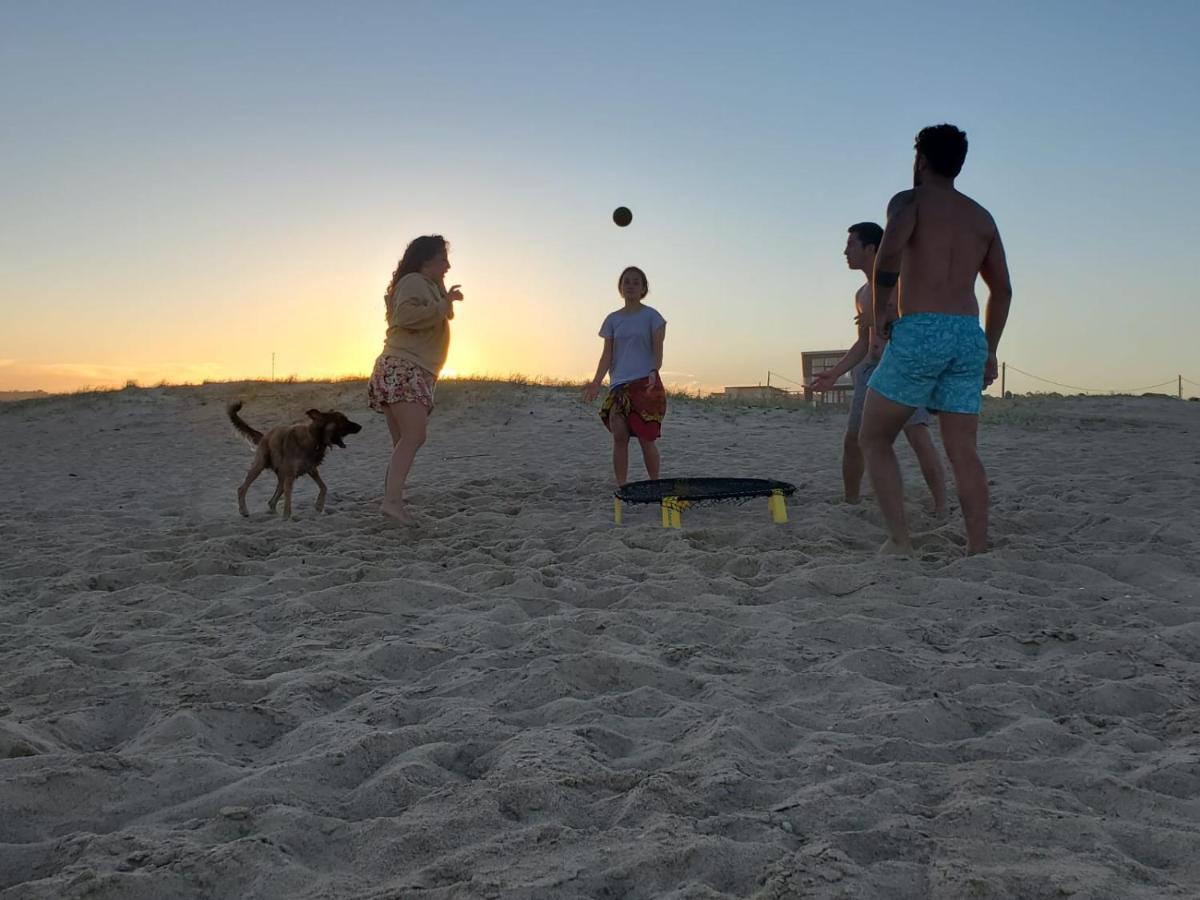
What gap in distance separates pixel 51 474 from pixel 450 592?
897 cm

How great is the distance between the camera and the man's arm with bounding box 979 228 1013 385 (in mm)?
4520

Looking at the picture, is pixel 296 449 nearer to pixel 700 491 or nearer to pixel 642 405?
pixel 642 405

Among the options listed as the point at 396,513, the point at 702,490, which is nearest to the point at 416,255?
the point at 396,513

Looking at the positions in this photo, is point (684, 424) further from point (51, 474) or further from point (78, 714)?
point (78, 714)

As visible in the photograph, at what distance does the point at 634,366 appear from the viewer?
6.92m

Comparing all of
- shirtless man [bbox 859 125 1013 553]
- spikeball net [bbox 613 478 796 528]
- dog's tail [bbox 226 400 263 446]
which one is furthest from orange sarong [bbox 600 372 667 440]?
dog's tail [bbox 226 400 263 446]

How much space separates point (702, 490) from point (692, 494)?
43 centimetres

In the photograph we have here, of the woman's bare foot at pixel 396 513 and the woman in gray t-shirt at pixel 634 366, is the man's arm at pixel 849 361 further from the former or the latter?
the woman's bare foot at pixel 396 513

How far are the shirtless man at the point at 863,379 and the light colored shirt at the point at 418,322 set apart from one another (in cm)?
241

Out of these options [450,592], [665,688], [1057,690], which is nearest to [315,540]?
[450,592]

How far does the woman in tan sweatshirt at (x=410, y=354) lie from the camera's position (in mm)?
5996

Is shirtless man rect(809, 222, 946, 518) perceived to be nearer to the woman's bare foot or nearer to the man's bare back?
the man's bare back

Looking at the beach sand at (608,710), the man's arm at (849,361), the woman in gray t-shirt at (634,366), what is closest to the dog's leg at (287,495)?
the beach sand at (608,710)

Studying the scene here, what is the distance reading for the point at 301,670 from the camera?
3234 mm
